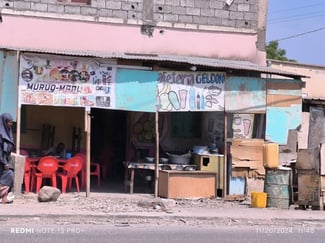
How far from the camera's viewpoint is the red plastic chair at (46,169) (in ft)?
45.2

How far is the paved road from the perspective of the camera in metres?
8.91

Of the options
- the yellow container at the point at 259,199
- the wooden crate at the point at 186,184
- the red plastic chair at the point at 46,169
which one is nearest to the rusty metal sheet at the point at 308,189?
the yellow container at the point at 259,199

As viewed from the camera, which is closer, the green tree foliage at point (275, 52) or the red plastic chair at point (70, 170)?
the red plastic chair at point (70, 170)

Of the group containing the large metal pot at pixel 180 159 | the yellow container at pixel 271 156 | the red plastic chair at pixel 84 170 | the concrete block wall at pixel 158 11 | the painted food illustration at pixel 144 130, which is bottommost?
the red plastic chair at pixel 84 170

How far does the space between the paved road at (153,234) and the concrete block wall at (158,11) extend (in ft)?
23.9

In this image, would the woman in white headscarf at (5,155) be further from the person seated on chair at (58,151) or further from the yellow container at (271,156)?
the yellow container at (271,156)

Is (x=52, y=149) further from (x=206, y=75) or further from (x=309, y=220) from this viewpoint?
(x=309, y=220)

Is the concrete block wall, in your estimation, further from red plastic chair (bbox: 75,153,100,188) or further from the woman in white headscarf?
the woman in white headscarf

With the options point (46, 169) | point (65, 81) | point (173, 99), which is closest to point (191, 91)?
point (173, 99)

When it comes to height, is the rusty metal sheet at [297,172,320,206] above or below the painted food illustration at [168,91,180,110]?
below

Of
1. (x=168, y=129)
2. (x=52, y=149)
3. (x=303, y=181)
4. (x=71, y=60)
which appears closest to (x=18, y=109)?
(x=71, y=60)

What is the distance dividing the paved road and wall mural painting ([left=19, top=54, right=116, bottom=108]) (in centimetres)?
397

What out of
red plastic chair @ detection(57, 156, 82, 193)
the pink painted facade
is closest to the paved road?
red plastic chair @ detection(57, 156, 82, 193)

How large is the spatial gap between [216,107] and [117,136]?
429 cm
